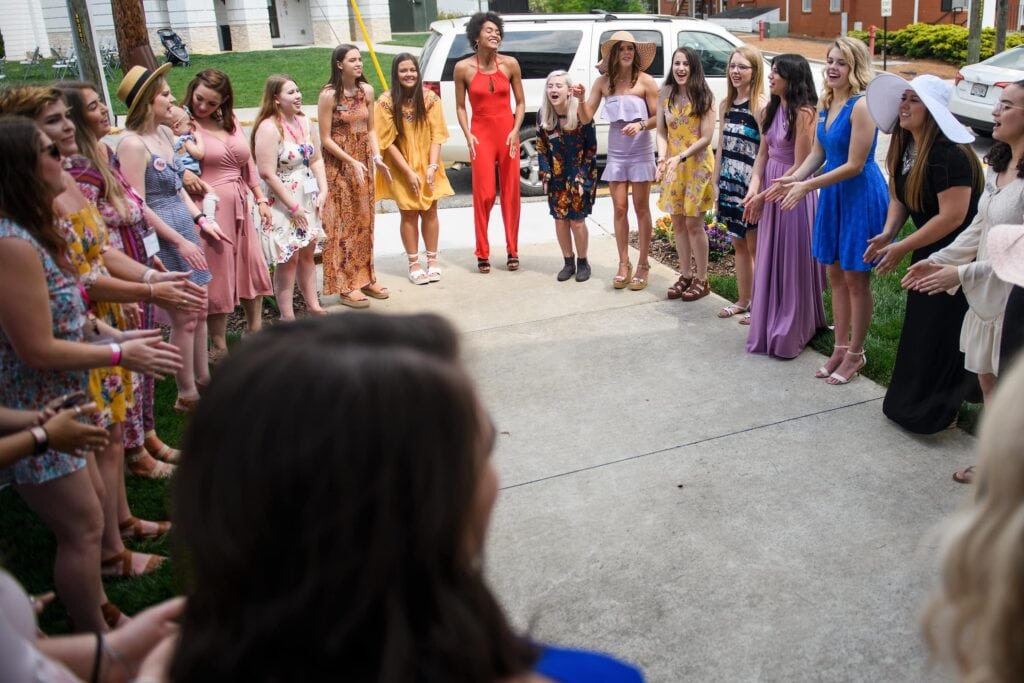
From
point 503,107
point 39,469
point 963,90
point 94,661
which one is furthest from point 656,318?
point 963,90

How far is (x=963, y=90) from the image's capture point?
12242 mm

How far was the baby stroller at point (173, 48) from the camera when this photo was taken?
28.5 m

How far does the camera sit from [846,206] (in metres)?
5.12

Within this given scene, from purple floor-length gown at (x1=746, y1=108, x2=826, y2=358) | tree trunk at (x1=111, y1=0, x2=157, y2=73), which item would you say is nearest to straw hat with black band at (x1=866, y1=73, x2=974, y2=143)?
purple floor-length gown at (x1=746, y1=108, x2=826, y2=358)

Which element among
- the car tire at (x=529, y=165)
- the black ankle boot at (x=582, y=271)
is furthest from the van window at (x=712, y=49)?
the black ankle boot at (x=582, y=271)

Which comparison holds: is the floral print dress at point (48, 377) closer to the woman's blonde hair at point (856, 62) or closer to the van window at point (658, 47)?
the woman's blonde hair at point (856, 62)

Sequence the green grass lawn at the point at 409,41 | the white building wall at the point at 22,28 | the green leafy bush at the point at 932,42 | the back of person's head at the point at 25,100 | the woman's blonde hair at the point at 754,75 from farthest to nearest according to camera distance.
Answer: the green grass lawn at the point at 409,41, the white building wall at the point at 22,28, the green leafy bush at the point at 932,42, the woman's blonde hair at the point at 754,75, the back of person's head at the point at 25,100

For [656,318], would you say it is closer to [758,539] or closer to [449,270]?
[449,270]

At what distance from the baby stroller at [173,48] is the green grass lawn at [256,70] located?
34cm

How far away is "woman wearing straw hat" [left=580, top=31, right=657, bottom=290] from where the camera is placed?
276 inches

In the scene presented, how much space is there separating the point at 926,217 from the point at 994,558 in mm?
3837

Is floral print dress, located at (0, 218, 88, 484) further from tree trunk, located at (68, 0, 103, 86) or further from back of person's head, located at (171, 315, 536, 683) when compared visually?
tree trunk, located at (68, 0, 103, 86)

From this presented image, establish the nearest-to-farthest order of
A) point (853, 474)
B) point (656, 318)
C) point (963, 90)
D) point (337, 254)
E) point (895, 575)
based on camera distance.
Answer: point (895, 575) → point (853, 474) → point (656, 318) → point (337, 254) → point (963, 90)

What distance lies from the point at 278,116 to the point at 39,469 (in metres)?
4.09
